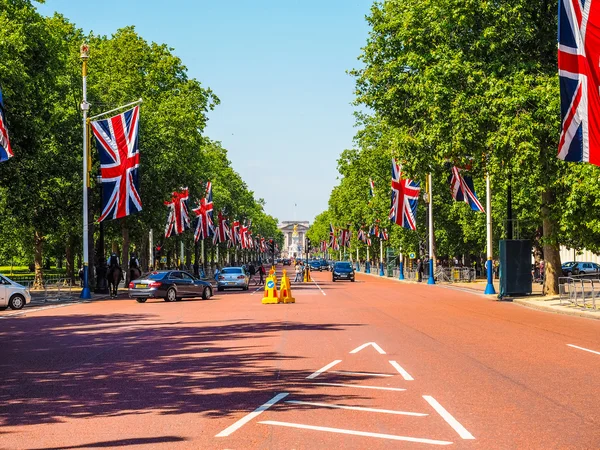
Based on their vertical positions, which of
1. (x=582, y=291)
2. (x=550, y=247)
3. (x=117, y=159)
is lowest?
(x=582, y=291)

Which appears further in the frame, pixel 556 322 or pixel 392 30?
pixel 392 30

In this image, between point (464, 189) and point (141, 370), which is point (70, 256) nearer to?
point (464, 189)

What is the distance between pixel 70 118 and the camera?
161ft

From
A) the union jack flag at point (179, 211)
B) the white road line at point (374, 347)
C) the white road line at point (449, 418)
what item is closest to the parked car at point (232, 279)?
the union jack flag at point (179, 211)

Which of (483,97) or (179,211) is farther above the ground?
(483,97)

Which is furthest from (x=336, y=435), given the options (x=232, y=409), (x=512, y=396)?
(x=512, y=396)

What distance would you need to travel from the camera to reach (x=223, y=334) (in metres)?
20.7

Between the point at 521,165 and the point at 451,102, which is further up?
the point at 451,102

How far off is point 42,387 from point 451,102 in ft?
84.3

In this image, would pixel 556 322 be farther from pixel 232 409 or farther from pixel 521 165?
pixel 232 409

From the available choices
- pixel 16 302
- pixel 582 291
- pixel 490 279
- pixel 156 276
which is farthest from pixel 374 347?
pixel 490 279

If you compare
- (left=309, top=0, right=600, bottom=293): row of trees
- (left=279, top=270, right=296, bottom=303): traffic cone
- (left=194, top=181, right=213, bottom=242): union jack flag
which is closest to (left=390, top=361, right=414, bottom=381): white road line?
(left=309, top=0, right=600, bottom=293): row of trees

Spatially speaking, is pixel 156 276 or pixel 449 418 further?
pixel 156 276

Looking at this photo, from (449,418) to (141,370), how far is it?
249 inches
